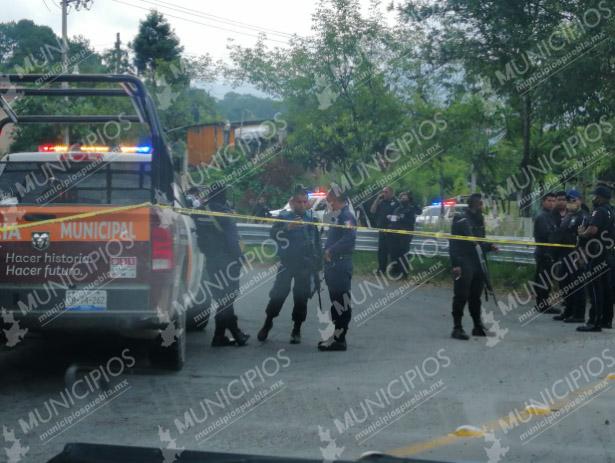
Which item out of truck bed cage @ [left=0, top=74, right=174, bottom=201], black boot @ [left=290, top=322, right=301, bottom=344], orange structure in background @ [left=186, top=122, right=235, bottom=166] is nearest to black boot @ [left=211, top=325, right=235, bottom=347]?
black boot @ [left=290, top=322, right=301, bottom=344]

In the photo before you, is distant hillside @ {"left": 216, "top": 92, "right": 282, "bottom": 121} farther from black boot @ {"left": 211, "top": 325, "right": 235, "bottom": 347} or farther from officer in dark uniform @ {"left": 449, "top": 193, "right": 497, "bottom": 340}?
black boot @ {"left": 211, "top": 325, "right": 235, "bottom": 347}

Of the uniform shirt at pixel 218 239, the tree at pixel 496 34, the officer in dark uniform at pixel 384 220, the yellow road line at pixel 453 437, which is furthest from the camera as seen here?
→ the officer in dark uniform at pixel 384 220

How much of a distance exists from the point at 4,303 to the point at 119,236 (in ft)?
3.58

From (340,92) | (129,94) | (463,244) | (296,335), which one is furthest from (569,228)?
(340,92)

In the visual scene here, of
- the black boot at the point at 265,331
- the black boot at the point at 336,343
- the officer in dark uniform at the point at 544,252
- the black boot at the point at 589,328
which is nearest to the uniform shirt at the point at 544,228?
the officer in dark uniform at the point at 544,252

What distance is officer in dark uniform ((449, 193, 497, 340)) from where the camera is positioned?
472 inches

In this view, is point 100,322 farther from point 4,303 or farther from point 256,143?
point 256,143

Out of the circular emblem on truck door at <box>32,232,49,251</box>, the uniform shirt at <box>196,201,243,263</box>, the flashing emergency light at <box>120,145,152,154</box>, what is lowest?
the uniform shirt at <box>196,201,243,263</box>

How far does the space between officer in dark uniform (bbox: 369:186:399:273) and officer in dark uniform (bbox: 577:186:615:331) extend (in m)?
6.70

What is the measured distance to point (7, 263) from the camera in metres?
8.03

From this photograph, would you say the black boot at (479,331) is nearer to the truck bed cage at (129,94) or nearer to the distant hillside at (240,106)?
the truck bed cage at (129,94)

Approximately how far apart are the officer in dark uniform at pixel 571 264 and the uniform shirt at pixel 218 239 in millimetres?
5183

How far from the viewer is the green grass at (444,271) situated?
18.4 metres

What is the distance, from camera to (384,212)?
A: 1934 centimetres
